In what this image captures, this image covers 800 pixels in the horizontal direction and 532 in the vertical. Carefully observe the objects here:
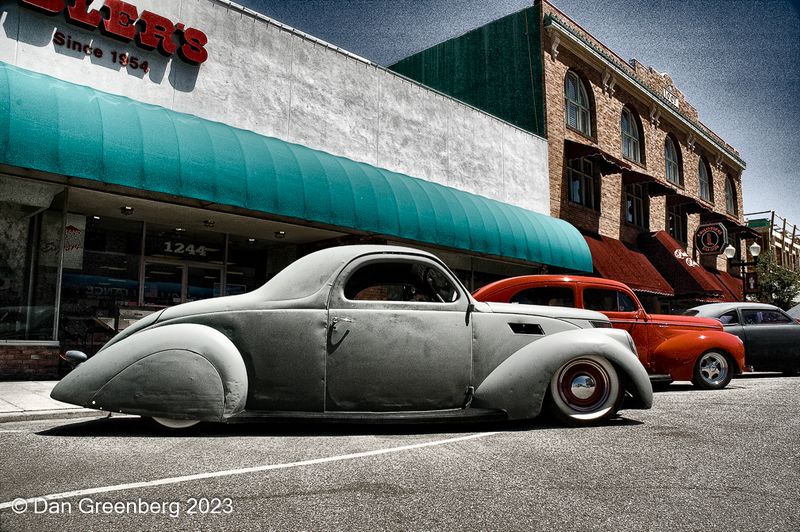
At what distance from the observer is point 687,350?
32.3 feet

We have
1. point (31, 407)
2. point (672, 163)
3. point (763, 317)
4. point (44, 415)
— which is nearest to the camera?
point (44, 415)

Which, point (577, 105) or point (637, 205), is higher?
point (577, 105)

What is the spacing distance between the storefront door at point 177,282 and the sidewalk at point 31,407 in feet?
14.7

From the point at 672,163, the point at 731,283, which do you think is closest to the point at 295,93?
the point at 672,163

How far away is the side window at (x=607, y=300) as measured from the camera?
9055mm

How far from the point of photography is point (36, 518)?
2.73 m

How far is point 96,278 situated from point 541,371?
31.5 feet

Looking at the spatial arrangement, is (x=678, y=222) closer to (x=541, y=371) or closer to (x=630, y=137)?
(x=630, y=137)

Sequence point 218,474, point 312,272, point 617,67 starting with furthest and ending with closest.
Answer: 1. point 617,67
2. point 312,272
3. point 218,474

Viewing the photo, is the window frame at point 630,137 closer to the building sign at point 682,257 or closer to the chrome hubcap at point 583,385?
the building sign at point 682,257

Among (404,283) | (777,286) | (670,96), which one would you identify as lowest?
(404,283)

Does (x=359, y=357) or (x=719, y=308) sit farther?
(x=719, y=308)

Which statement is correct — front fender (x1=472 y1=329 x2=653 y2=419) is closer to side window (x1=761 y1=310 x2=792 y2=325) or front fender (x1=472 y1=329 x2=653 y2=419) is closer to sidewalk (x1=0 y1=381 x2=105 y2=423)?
sidewalk (x1=0 y1=381 x2=105 y2=423)

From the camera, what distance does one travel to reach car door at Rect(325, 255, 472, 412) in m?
4.95
